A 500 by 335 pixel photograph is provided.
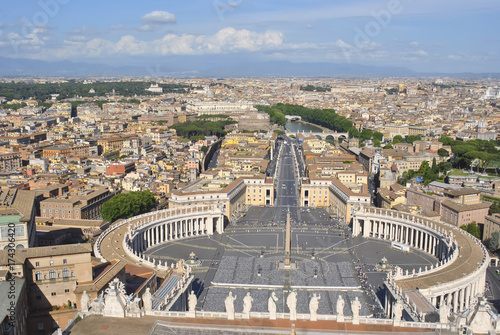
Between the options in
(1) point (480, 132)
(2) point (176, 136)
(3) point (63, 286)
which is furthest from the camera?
(2) point (176, 136)

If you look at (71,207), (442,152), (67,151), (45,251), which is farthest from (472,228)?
(67,151)

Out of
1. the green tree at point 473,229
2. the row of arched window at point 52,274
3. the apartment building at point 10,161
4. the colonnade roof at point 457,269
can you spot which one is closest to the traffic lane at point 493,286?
the colonnade roof at point 457,269

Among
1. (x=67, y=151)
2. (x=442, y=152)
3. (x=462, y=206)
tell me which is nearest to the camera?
(x=462, y=206)

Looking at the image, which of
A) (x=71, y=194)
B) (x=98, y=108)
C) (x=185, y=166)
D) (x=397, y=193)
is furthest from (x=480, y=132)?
(x=98, y=108)

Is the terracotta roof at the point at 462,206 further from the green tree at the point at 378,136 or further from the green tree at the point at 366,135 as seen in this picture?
the green tree at the point at 366,135

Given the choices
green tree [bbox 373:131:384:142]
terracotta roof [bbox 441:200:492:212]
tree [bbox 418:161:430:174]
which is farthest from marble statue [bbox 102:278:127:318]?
green tree [bbox 373:131:384:142]

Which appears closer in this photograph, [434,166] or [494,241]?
[494,241]

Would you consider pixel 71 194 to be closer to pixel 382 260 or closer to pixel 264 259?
pixel 264 259

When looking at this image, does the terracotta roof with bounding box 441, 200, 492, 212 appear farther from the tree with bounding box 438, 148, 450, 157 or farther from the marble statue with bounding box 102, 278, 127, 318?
the marble statue with bounding box 102, 278, 127, 318

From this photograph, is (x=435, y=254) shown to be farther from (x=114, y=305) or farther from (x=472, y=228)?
(x=114, y=305)
